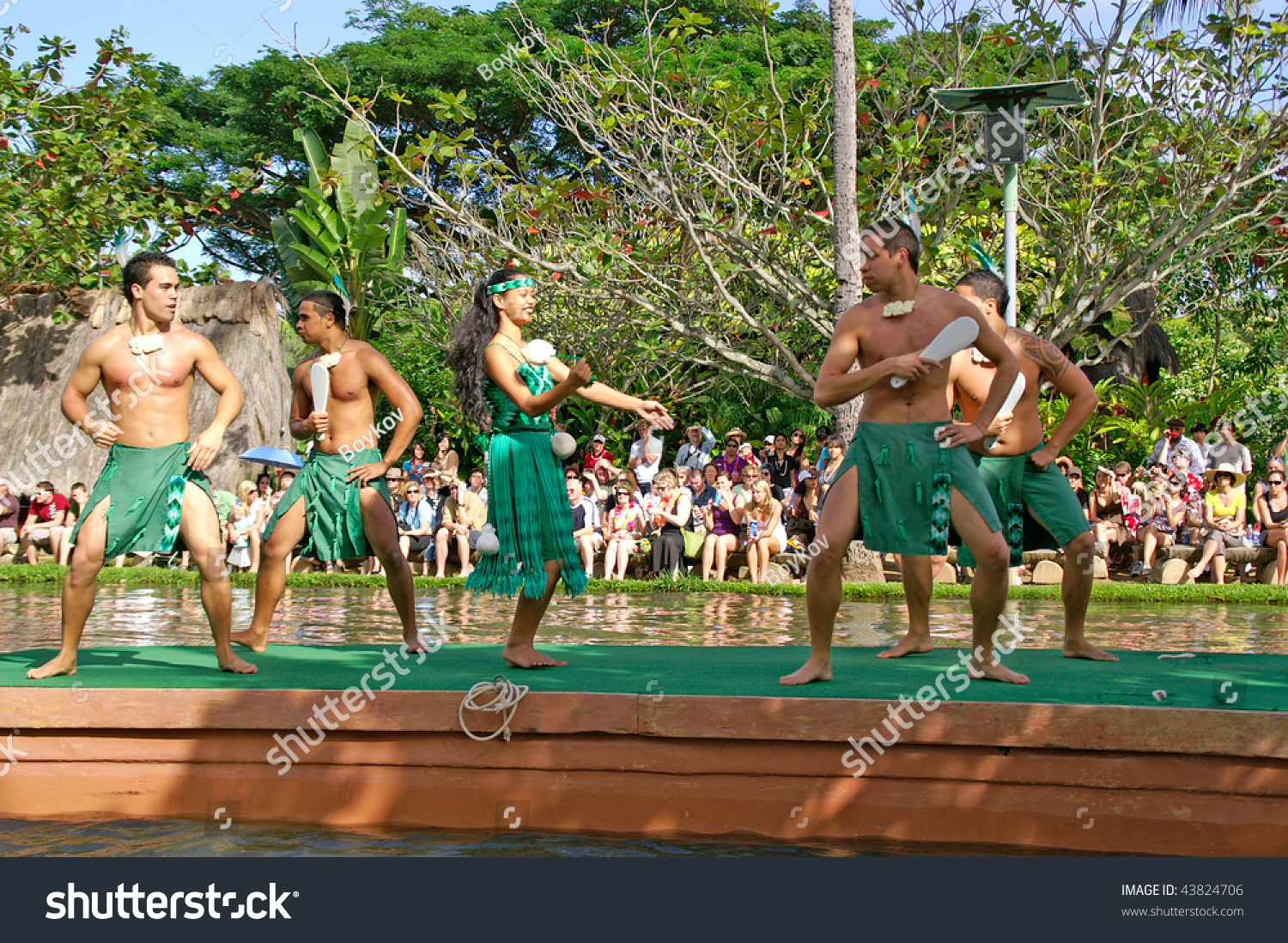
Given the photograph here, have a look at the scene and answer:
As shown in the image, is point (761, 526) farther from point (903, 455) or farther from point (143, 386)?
point (143, 386)

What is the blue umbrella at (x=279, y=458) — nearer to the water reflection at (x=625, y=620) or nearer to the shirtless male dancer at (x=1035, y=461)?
the water reflection at (x=625, y=620)

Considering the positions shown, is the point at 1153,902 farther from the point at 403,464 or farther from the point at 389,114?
the point at 389,114

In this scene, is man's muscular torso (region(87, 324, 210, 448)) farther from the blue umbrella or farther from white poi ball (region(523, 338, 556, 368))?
white poi ball (region(523, 338, 556, 368))

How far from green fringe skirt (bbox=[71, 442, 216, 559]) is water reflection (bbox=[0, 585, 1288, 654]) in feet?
7.16

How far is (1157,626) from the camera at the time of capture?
379 inches

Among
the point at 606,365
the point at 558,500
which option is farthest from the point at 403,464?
the point at 558,500

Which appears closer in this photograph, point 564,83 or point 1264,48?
point 1264,48

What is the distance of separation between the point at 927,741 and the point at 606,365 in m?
14.0

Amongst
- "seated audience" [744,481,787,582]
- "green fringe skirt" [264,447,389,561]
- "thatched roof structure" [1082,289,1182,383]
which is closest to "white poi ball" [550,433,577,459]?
"green fringe skirt" [264,447,389,561]

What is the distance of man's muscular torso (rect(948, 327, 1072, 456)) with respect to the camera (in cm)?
583

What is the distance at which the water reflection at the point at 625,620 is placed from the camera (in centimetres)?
823

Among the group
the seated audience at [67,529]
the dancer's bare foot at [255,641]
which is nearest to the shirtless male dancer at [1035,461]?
the dancer's bare foot at [255,641]

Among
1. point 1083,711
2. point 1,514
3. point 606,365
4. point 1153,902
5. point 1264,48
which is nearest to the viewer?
point 1153,902

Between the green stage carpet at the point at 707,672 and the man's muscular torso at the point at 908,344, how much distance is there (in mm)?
1078
